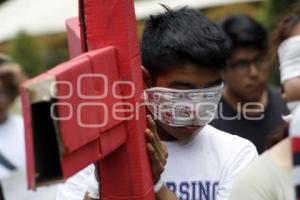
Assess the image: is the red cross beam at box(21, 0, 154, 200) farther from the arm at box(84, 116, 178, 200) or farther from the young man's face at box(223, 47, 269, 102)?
the young man's face at box(223, 47, 269, 102)

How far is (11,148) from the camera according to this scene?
5223 mm

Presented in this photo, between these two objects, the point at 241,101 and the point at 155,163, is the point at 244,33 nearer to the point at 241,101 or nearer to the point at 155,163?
the point at 241,101

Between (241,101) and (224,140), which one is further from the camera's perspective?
(241,101)

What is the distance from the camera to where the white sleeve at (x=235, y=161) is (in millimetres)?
3090

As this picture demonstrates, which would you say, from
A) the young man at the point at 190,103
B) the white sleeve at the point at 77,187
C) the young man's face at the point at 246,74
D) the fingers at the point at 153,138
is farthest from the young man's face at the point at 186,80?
the young man's face at the point at 246,74

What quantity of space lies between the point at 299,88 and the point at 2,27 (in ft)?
42.8

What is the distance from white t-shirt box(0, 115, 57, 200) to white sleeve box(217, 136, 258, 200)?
6.34ft

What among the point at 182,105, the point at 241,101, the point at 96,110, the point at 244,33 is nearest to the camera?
the point at 96,110

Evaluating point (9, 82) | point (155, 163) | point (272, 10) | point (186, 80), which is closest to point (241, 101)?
point (9, 82)

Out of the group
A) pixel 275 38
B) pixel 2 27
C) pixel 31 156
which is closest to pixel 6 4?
pixel 2 27

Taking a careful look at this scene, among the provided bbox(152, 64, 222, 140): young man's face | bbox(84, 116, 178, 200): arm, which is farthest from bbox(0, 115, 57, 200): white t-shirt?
bbox(84, 116, 178, 200): arm

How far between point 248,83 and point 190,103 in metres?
2.41

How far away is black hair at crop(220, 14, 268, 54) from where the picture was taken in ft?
17.9

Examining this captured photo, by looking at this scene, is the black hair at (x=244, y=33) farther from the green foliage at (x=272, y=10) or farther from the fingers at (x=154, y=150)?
the green foliage at (x=272, y=10)
